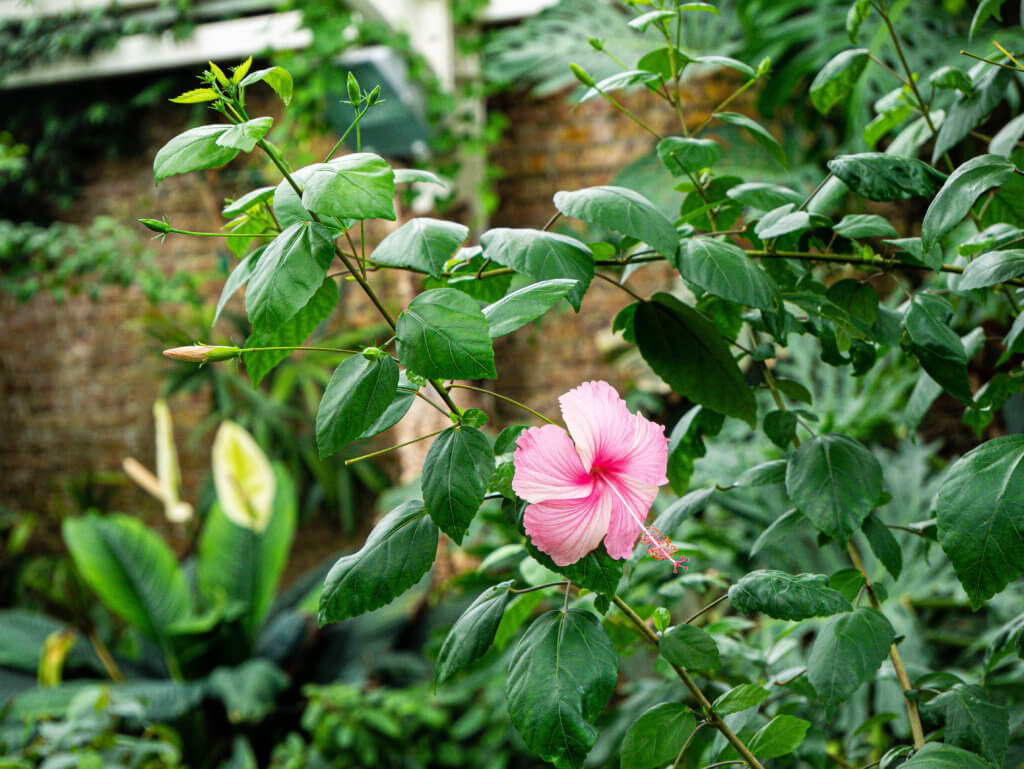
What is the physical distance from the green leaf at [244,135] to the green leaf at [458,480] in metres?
0.17

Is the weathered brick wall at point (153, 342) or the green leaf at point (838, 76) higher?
the green leaf at point (838, 76)

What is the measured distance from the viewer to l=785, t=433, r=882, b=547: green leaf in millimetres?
528

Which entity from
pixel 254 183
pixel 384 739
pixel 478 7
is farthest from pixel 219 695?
pixel 478 7

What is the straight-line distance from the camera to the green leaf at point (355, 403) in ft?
1.40

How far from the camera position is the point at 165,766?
2117 mm

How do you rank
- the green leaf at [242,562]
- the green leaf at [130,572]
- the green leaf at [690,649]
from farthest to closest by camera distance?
the green leaf at [242,562] < the green leaf at [130,572] < the green leaf at [690,649]

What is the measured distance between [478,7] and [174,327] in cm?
163

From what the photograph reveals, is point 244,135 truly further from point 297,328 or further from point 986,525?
point 986,525

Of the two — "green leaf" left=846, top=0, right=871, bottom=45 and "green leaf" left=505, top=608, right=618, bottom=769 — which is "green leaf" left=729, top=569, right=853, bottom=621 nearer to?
"green leaf" left=505, top=608, right=618, bottom=769

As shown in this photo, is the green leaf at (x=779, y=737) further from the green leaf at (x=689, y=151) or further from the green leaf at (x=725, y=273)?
the green leaf at (x=689, y=151)

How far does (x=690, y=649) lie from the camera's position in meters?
0.50

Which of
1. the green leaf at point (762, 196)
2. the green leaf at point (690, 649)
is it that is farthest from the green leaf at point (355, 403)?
the green leaf at point (762, 196)

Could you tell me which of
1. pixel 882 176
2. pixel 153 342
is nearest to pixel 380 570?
pixel 882 176

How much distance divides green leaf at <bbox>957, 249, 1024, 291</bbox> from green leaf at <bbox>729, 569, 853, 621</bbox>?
20 cm
